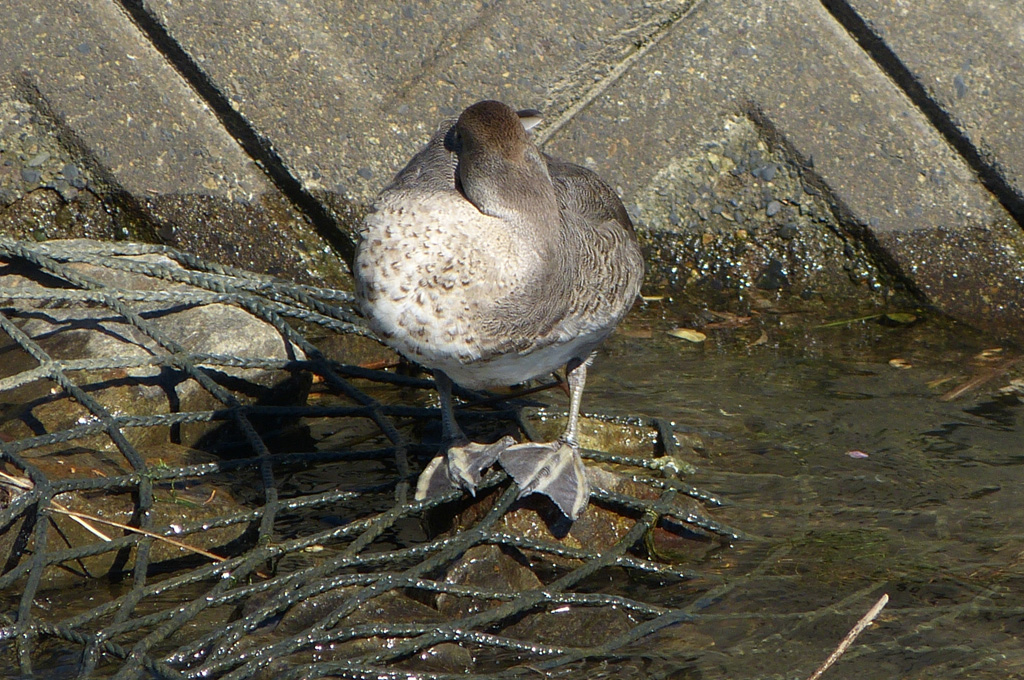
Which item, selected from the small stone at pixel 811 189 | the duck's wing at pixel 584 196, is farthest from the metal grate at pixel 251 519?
the small stone at pixel 811 189

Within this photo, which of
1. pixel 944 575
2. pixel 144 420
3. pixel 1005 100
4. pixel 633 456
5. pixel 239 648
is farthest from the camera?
pixel 1005 100

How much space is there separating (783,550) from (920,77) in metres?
2.47

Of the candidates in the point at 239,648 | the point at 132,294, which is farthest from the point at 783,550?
the point at 132,294

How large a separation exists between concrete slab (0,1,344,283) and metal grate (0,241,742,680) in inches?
19.7

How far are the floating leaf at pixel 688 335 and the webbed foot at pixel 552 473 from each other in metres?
1.38

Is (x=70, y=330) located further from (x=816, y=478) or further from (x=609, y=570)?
(x=816, y=478)

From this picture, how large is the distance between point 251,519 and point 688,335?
2.11 metres

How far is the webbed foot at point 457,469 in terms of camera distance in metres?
3.06

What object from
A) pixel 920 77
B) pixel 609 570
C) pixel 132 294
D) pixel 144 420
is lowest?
pixel 609 570

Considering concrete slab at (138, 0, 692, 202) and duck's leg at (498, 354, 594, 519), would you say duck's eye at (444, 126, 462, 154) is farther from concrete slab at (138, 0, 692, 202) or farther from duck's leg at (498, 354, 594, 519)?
concrete slab at (138, 0, 692, 202)

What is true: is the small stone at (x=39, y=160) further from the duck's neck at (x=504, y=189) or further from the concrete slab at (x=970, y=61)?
the concrete slab at (x=970, y=61)

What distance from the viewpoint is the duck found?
267cm

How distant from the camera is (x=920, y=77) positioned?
462 cm

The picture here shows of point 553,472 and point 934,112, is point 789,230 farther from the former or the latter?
point 553,472
